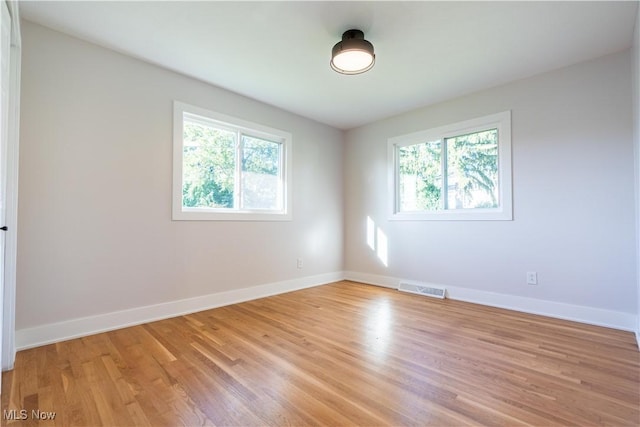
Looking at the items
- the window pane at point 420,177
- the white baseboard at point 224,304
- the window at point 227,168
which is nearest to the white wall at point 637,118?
the white baseboard at point 224,304

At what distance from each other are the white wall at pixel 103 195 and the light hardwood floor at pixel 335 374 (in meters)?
0.41

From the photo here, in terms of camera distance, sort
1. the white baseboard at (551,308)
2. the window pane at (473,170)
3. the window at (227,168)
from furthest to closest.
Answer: the window pane at (473,170) < the window at (227,168) < the white baseboard at (551,308)

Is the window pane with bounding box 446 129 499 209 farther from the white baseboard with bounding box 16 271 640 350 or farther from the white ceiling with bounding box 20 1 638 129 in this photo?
the white baseboard with bounding box 16 271 640 350

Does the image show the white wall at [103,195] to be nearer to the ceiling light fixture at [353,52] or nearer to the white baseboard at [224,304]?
the white baseboard at [224,304]

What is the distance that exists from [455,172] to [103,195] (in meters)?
3.81

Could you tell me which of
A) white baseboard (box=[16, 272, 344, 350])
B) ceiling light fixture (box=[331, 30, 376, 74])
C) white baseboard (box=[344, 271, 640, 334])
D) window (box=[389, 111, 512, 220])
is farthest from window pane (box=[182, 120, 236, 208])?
white baseboard (box=[344, 271, 640, 334])

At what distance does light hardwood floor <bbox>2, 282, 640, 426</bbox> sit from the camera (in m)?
1.44

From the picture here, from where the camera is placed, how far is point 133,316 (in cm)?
268

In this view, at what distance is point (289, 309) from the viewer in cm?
317

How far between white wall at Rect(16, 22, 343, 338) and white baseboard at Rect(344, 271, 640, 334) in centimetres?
266

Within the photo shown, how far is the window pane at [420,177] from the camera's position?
3.92 meters

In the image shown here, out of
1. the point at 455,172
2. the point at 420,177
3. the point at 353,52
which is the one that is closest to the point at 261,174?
the point at 353,52

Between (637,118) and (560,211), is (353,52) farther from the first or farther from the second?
(560,211)

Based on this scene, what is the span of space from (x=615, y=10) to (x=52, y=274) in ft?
15.3
